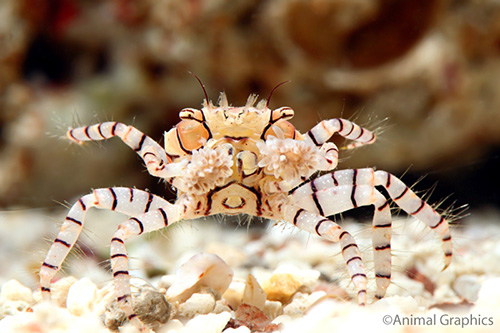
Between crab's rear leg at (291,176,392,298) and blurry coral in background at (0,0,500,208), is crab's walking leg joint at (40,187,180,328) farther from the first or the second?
blurry coral in background at (0,0,500,208)

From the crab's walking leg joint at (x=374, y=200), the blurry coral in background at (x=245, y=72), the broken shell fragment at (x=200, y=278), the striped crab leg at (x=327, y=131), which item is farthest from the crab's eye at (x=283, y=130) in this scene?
the blurry coral in background at (x=245, y=72)

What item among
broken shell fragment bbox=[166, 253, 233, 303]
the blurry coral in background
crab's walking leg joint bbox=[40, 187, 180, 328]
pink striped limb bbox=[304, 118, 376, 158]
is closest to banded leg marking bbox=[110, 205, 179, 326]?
crab's walking leg joint bbox=[40, 187, 180, 328]

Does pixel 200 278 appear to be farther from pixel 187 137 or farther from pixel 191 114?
pixel 191 114

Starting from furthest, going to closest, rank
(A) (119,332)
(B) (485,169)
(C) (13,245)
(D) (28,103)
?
(D) (28,103) < (B) (485,169) < (C) (13,245) < (A) (119,332)

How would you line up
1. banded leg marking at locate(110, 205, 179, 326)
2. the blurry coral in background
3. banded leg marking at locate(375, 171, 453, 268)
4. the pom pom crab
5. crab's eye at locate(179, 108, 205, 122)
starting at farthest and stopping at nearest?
the blurry coral in background
banded leg marking at locate(375, 171, 453, 268)
crab's eye at locate(179, 108, 205, 122)
the pom pom crab
banded leg marking at locate(110, 205, 179, 326)

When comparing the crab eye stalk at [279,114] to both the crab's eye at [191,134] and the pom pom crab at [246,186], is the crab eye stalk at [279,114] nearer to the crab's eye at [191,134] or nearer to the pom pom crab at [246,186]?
the pom pom crab at [246,186]

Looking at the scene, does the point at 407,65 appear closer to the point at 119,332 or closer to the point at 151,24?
the point at 151,24

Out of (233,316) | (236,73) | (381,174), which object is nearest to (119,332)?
(233,316)
